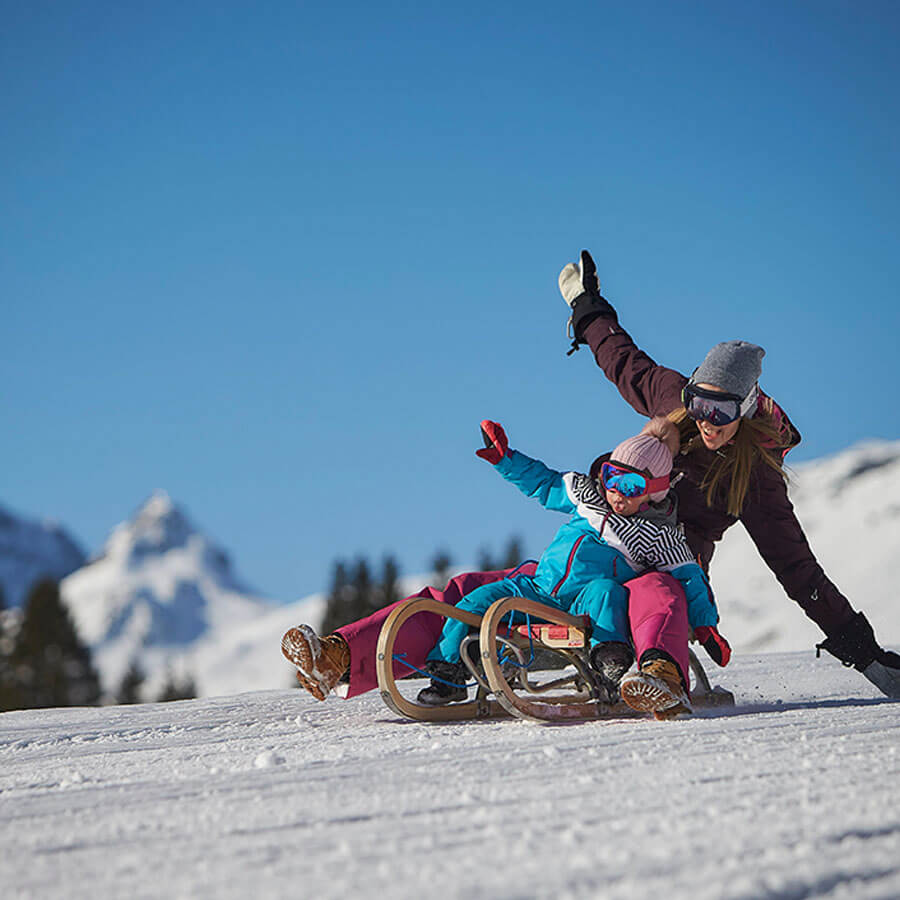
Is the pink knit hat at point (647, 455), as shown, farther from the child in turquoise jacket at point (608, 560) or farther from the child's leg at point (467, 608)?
the child's leg at point (467, 608)

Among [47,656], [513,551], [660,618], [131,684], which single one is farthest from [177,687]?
[660,618]

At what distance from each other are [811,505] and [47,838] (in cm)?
5321

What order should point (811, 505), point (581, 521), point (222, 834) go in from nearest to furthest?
point (222, 834) < point (581, 521) < point (811, 505)

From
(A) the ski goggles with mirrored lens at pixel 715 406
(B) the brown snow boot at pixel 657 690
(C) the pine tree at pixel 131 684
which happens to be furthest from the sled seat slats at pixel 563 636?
(C) the pine tree at pixel 131 684

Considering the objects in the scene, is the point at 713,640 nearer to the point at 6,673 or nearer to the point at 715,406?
the point at 715,406

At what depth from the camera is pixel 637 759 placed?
81.9 inches

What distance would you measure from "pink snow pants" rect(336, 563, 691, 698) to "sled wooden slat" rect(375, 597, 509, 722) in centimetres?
8

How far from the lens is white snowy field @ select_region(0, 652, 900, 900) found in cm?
132

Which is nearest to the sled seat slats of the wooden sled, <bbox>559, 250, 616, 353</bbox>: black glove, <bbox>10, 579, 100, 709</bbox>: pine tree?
the wooden sled

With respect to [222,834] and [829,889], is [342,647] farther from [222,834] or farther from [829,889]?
[829,889]

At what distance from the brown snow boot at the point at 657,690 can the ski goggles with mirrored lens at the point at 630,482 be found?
0.63 meters

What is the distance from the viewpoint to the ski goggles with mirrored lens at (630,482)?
329 centimetres

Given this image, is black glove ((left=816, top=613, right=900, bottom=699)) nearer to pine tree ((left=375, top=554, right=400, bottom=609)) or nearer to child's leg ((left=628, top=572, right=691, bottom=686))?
child's leg ((left=628, top=572, right=691, bottom=686))

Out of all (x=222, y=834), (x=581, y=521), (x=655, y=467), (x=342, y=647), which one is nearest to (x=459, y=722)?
(x=342, y=647)
